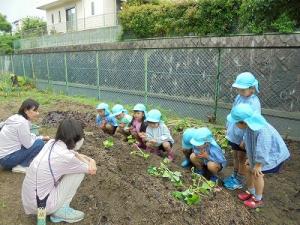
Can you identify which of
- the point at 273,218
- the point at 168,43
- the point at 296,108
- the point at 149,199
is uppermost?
the point at 168,43

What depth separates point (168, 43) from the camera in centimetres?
995

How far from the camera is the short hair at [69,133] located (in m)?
2.85

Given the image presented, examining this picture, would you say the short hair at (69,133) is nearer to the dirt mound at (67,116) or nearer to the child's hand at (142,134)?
the child's hand at (142,134)

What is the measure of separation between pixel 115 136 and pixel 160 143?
1302 millimetres

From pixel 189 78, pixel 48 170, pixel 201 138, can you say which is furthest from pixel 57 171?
pixel 189 78

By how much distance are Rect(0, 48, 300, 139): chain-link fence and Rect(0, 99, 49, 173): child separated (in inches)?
166

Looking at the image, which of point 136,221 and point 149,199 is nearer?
point 136,221

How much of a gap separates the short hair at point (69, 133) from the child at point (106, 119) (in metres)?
3.17

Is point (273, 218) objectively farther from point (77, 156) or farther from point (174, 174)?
point (77, 156)

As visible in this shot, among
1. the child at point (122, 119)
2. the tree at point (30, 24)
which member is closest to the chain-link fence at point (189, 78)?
the child at point (122, 119)

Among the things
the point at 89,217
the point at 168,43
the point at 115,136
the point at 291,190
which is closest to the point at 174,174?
the point at 89,217

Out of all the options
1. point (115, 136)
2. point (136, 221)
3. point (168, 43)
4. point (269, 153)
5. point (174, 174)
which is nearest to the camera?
point (136, 221)

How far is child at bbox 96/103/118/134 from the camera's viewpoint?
609cm

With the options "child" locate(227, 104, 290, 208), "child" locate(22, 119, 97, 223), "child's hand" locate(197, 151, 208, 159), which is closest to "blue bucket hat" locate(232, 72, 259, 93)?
"child" locate(227, 104, 290, 208)
